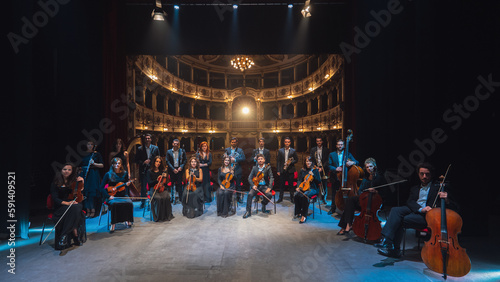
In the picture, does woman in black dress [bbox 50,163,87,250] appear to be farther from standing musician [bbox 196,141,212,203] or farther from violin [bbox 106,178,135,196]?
standing musician [bbox 196,141,212,203]

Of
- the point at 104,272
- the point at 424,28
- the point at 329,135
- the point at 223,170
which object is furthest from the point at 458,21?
the point at 329,135

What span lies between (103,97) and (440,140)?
25.5ft

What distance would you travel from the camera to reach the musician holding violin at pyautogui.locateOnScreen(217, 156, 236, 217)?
5344 millimetres

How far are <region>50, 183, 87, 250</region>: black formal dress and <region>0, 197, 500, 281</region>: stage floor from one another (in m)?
0.18

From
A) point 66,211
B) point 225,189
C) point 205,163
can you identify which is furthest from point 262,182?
point 66,211

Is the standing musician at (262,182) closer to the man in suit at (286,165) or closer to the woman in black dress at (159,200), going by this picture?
the man in suit at (286,165)

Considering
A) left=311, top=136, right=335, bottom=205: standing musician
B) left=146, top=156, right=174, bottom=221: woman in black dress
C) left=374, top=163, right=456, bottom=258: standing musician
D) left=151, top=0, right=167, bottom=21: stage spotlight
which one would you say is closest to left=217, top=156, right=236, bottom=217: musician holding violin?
left=146, top=156, right=174, bottom=221: woman in black dress

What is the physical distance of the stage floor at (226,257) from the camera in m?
2.92

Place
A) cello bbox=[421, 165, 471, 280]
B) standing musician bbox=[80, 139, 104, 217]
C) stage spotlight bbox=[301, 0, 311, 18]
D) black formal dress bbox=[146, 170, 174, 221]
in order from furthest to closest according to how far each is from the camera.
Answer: stage spotlight bbox=[301, 0, 311, 18]
standing musician bbox=[80, 139, 104, 217]
black formal dress bbox=[146, 170, 174, 221]
cello bbox=[421, 165, 471, 280]

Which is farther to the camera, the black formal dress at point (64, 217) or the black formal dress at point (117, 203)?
the black formal dress at point (117, 203)

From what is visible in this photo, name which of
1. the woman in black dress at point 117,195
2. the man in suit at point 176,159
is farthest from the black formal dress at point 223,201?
the woman in black dress at point 117,195

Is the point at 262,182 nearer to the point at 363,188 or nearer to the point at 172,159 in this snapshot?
the point at 363,188

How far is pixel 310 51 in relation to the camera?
6422 mm

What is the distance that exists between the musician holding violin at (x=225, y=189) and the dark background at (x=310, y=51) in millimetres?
3271
